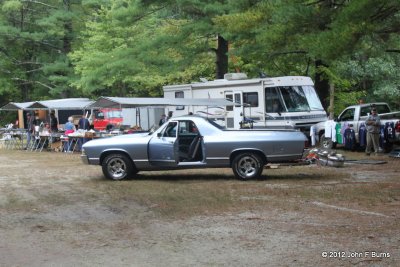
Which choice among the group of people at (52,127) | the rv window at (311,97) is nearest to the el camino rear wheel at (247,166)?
the rv window at (311,97)

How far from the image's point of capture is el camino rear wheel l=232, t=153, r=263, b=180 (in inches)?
468

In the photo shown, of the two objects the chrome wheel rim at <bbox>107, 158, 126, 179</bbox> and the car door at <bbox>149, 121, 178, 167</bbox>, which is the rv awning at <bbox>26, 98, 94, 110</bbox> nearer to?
the chrome wheel rim at <bbox>107, 158, 126, 179</bbox>

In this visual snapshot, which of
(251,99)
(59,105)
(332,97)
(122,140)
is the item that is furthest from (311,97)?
(59,105)

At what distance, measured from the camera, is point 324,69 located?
23.4 meters

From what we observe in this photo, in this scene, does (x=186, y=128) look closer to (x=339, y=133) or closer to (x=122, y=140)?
(x=122, y=140)

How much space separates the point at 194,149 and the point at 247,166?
50.0 inches

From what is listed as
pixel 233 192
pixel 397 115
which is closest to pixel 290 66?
pixel 397 115

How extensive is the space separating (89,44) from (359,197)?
89.6 ft

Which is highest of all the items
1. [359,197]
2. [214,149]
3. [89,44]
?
[89,44]

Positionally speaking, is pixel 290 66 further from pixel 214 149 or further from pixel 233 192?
pixel 233 192

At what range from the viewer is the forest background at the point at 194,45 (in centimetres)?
1218

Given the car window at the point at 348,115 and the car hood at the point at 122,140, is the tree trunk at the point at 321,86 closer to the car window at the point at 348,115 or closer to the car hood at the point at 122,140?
the car window at the point at 348,115

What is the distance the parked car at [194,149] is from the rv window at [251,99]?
838 cm

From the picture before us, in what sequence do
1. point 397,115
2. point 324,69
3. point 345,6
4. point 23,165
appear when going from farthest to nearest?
point 324,69
point 397,115
point 23,165
point 345,6
